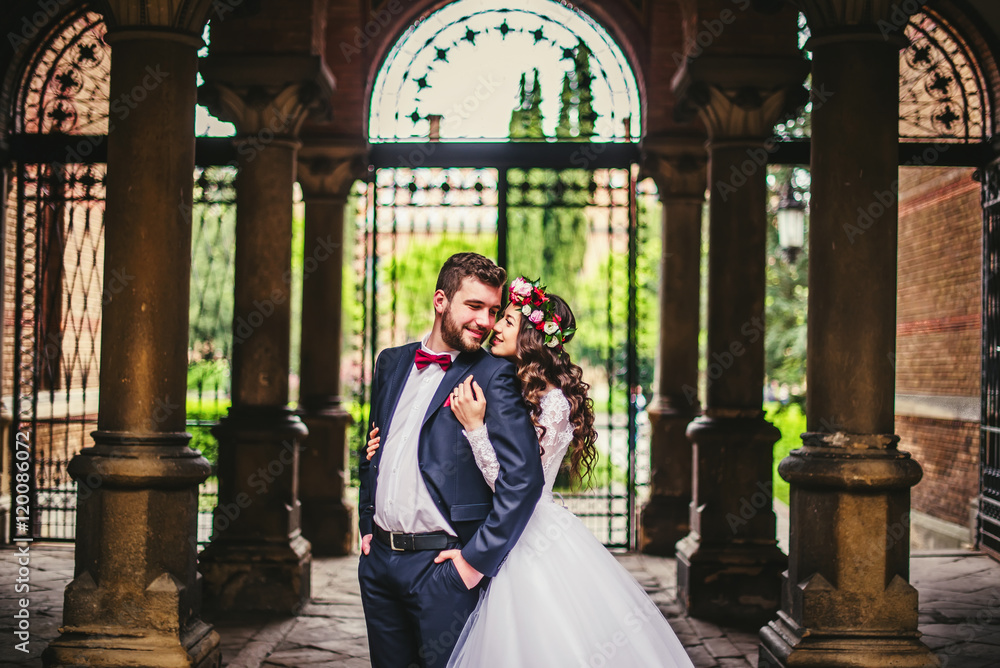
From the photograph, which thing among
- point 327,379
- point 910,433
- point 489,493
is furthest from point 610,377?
point 489,493

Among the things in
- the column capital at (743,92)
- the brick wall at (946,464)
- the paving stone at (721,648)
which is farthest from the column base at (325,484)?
the brick wall at (946,464)

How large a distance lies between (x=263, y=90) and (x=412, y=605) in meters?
5.02

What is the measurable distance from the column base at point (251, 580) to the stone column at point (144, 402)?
2.11 m

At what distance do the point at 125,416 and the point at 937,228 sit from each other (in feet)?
32.9

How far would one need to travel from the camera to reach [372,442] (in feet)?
11.2

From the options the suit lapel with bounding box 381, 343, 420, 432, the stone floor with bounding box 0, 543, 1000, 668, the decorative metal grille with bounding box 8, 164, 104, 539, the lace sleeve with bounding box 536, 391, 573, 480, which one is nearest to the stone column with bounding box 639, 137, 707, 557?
the stone floor with bounding box 0, 543, 1000, 668

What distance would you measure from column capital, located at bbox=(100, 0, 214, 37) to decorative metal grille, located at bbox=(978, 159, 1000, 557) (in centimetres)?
775

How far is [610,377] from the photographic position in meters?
9.68

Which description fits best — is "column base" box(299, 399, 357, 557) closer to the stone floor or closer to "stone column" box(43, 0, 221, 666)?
the stone floor

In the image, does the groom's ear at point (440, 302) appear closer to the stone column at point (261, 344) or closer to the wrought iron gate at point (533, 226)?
the stone column at point (261, 344)

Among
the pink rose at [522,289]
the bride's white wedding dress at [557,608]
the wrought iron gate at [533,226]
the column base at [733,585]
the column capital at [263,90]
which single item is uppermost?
the column capital at [263,90]

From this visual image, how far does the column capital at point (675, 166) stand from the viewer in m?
9.26

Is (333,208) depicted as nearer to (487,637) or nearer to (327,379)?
(327,379)

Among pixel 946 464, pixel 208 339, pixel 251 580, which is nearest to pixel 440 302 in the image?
pixel 251 580
